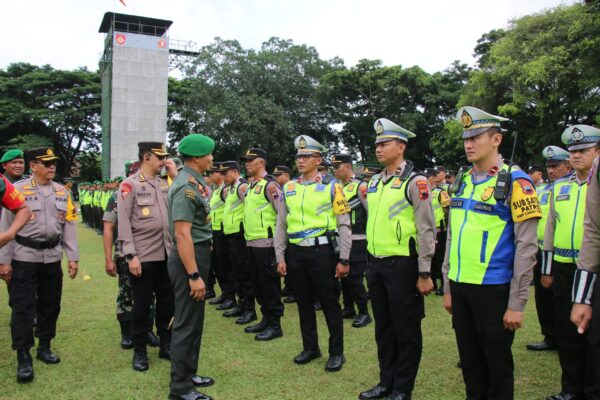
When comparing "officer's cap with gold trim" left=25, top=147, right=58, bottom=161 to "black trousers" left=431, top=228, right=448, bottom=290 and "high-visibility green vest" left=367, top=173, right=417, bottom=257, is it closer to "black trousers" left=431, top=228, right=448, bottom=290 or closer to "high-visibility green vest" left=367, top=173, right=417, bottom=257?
"high-visibility green vest" left=367, top=173, right=417, bottom=257

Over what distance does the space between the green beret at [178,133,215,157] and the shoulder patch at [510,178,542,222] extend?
2241 millimetres

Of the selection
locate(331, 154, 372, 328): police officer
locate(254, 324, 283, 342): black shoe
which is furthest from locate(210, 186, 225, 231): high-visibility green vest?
locate(254, 324, 283, 342): black shoe

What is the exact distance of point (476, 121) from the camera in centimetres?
306

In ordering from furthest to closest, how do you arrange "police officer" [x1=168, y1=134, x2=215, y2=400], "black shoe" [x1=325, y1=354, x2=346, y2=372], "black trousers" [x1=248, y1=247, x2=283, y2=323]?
"black trousers" [x1=248, y1=247, x2=283, y2=323] < "black shoe" [x1=325, y1=354, x2=346, y2=372] < "police officer" [x1=168, y1=134, x2=215, y2=400]

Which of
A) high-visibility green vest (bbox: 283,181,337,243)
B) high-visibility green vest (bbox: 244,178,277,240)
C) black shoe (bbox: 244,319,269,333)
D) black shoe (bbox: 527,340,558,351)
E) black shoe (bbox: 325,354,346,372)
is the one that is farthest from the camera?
high-visibility green vest (bbox: 244,178,277,240)

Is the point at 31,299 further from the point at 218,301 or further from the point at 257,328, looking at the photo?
the point at 218,301

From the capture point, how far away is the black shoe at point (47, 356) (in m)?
4.64

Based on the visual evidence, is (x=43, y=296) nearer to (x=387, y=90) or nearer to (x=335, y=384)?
(x=335, y=384)

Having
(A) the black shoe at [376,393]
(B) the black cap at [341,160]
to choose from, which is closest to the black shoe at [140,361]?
(A) the black shoe at [376,393]

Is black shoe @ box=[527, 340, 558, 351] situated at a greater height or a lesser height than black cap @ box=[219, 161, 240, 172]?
lesser

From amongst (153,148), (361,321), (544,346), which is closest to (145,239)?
(153,148)

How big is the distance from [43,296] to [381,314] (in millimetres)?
3435

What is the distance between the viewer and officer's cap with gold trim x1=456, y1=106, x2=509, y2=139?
119 inches

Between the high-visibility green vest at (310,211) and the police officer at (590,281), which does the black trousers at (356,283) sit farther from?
the police officer at (590,281)
